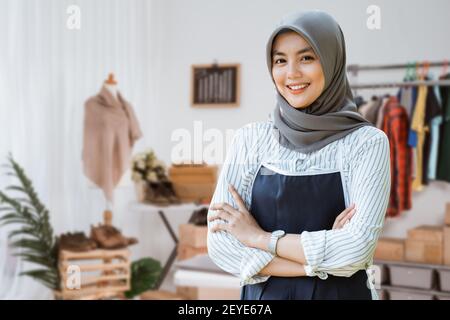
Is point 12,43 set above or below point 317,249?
above

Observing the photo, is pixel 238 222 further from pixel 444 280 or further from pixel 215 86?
pixel 215 86

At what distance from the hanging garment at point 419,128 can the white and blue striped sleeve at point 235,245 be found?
2196 millimetres

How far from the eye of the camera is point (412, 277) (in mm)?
2934

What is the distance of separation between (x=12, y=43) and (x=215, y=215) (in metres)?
2.35

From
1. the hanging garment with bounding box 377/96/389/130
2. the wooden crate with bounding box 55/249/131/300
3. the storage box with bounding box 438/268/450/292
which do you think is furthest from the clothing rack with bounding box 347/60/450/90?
the wooden crate with bounding box 55/249/131/300

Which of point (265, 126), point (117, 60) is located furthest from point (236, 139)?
point (117, 60)

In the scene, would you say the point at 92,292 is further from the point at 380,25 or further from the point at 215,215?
the point at 215,215

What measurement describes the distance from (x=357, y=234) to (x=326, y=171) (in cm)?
12

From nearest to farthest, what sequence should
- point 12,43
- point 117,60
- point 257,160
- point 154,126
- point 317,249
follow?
1. point 317,249
2. point 257,160
3. point 12,43
4. point 117,60
5. point 154,126

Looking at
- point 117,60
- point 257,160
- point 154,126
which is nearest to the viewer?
point 257,160

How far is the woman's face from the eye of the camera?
3.28 feet

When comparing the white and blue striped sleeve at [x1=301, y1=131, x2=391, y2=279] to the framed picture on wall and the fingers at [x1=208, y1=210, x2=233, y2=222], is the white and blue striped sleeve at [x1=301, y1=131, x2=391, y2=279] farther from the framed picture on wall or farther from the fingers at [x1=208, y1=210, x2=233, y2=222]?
the framed picture on wall

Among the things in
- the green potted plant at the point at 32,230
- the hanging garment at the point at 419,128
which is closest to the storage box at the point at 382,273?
the hanging garment at the point at 419,128

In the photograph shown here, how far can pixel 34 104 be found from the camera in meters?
3.28
